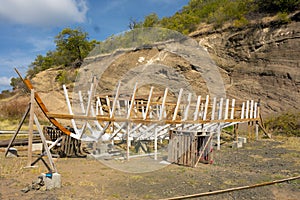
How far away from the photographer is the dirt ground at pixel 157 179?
610cm

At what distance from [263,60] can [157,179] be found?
18.7m

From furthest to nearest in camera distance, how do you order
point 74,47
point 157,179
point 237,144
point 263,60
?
point 74,47, point 263,60, point 237,144, point 157,179

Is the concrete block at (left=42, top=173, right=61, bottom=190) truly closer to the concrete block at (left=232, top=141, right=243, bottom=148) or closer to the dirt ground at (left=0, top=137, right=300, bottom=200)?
the dirt ground at (left=0, top=137, right=300, bottom=200)

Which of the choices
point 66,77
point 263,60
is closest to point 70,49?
point 66,77

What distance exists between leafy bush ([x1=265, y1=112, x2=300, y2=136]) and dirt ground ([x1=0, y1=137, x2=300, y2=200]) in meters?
7.54

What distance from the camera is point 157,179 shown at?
7566 mm

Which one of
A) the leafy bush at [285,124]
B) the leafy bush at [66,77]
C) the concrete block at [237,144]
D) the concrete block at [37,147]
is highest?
the leafy bush at [66,77]

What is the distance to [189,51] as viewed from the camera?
1070 inches

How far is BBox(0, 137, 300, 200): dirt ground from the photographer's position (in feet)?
20.0

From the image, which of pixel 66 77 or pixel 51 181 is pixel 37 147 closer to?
pixel 51 181

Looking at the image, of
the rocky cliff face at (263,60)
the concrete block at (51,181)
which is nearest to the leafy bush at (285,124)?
the rocky cliff face at (263,60)

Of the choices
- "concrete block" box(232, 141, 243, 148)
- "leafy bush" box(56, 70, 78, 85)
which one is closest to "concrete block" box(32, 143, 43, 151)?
"concrete block" box(232, 141, 243, 148)

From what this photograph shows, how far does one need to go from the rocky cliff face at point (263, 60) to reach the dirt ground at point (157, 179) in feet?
36.8

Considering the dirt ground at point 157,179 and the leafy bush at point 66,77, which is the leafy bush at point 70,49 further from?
the dirt ground at point 157,179
